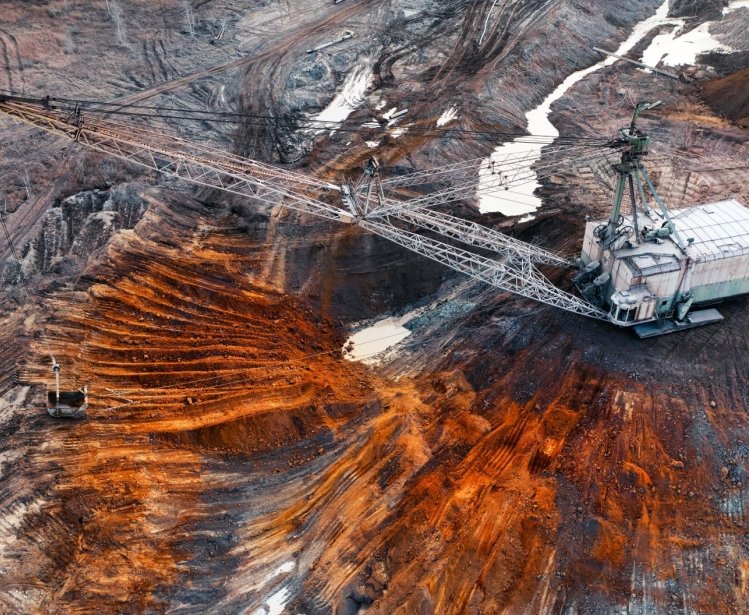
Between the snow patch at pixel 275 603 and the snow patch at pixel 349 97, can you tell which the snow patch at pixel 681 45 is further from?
the snow patch at pixel 275 603

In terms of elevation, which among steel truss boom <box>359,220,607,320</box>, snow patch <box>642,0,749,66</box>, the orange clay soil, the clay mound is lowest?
the orange clay soil

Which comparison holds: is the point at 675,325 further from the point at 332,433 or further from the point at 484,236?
the point at 332,433

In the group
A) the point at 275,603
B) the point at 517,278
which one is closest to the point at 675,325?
the point at 517,278

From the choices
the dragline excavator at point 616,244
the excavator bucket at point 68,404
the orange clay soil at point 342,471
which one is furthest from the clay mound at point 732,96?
the excavator bucket at point 68,404

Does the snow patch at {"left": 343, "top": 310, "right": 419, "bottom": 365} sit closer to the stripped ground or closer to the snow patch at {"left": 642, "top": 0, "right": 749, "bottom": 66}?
the stripped ground

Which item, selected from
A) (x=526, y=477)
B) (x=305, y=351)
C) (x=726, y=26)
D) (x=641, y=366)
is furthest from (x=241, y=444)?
(x=726, y=26)

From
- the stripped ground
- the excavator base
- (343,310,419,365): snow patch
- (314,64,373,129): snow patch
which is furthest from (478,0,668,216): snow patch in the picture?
(314,64,373,129): snow patch
